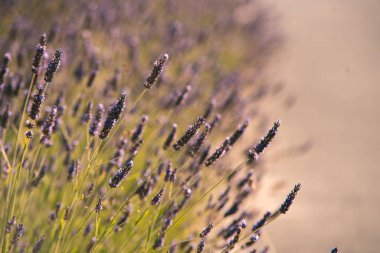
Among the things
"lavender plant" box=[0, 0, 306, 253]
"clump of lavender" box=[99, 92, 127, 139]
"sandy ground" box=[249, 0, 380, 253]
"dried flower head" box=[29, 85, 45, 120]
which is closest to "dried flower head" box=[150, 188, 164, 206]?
"lavender plant" box=[0, 0, 306, 253]

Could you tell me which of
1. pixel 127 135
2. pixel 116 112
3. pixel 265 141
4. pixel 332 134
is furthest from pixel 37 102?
pixel 332 134

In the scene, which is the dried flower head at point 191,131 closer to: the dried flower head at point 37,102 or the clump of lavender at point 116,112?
the clump of lavender at point 116,112

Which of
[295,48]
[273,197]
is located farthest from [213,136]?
[295,48]

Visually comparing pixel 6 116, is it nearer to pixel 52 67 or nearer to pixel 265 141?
pixel 52 67

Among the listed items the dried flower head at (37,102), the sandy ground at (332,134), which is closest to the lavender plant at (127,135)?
the dried flower head at (37,102)

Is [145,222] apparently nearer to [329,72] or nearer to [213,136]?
[213,136]
